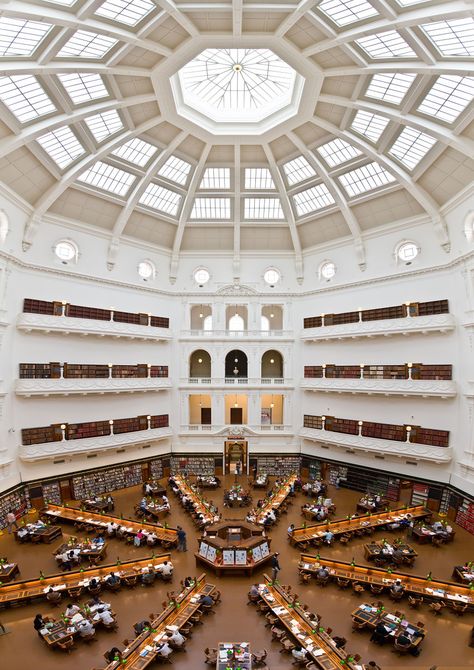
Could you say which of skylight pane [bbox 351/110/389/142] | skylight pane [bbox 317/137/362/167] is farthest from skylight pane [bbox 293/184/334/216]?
skylight pane [bbox 351/110/389/142]

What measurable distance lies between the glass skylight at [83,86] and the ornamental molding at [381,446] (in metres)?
23.3

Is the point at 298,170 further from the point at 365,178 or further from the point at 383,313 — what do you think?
the point at 383,313

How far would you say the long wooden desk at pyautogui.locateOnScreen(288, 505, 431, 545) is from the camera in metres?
18.3

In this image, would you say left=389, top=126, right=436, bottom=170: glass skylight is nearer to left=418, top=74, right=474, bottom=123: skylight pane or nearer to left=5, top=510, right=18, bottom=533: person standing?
left=418, top=74, right=474, bottom=123: skylight pane

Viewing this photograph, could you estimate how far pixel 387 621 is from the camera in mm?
12148

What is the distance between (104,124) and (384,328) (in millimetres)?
19644

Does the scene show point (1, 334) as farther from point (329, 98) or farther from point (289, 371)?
point (329, 98)

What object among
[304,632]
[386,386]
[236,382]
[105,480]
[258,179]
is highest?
[258,179]

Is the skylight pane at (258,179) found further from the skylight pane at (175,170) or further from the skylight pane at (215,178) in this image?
the skylight pane at (175,170)

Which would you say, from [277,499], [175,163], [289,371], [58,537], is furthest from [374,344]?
[58,537]

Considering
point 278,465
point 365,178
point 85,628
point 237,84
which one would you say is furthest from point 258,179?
point 85,628

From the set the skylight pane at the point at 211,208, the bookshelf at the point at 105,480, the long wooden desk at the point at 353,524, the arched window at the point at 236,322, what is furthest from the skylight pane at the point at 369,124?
the bookshelf at the point at 105,480

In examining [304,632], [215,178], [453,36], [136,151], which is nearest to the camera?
[304,632]

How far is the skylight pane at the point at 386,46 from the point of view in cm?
1575
